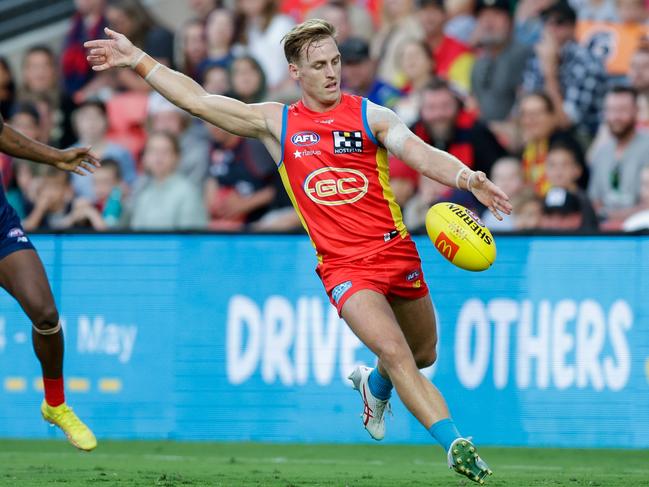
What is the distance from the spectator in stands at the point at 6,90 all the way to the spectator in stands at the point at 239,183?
10.4ft

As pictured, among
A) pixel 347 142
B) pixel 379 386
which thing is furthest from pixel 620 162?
pixel 347 142

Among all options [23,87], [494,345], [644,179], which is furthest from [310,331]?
[23,87]

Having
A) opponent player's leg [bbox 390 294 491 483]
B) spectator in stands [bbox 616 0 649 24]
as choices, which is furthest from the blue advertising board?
spectator in stands [bbox 616 0 649 24]

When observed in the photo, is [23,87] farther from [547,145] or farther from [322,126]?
[322,126]

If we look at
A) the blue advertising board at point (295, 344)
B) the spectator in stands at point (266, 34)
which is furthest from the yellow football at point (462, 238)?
the spectator in stands at point (266, 34)

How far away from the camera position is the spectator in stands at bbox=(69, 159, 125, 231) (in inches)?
555

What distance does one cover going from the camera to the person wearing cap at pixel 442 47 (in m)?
14.4

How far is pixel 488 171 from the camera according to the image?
43.1 ft

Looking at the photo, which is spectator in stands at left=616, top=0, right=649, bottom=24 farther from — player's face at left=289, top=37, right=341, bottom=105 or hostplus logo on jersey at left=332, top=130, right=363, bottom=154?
hostplus logo on jersey at left=332, top=130, right=363, bottom=154

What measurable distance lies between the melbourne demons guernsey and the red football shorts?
56 millimetres

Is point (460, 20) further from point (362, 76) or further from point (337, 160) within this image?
point (337, 160)

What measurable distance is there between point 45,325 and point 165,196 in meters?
5.00

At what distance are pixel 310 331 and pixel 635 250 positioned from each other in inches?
119

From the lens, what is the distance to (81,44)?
52.9 ft
